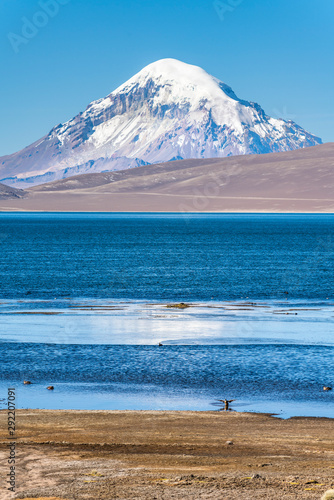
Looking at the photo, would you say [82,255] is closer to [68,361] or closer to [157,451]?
[68,361]

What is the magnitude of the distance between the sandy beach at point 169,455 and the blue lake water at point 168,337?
7.15ft

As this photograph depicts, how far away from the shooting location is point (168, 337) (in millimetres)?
32938

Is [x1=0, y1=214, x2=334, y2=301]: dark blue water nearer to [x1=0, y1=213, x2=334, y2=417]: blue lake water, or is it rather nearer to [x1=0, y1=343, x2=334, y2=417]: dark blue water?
[x1=0, y1=213, x2=334, y2=417]: blue lake water

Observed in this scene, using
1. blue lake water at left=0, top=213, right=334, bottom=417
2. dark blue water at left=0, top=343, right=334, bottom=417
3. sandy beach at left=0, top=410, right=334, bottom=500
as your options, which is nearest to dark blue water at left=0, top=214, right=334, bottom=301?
blue lake water at left=0, top=213, right=334, bottom=417

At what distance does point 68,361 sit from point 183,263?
52916 mm

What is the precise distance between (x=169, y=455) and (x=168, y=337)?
17830 mm

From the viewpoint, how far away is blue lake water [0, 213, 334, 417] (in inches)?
880

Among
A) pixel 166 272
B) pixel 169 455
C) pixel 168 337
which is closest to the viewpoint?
pixel 169 455

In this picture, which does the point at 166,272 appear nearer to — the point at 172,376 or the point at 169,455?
the point at 172,376

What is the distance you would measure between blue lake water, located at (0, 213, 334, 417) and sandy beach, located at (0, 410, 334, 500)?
2.18 metres

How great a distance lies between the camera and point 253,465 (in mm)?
14414

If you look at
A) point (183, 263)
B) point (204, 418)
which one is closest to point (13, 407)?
point (204, 418)

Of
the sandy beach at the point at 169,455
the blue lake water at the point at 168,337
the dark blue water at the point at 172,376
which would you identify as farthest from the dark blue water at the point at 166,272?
the sandy beach at the point at 169,455

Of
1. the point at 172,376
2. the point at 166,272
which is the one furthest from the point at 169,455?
the point at 166,272
